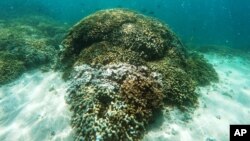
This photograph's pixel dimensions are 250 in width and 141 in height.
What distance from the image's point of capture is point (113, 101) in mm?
7125

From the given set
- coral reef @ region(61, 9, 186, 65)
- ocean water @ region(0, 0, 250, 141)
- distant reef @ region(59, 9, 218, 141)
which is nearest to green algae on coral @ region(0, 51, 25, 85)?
ocean water @ region(0, 0, 250, 141)

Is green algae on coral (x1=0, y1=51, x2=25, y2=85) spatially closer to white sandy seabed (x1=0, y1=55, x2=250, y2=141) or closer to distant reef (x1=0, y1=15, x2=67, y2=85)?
distant reef (x1=0, y1=15, x2=67, y2=85)

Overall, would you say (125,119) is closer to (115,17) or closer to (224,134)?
(224,134)

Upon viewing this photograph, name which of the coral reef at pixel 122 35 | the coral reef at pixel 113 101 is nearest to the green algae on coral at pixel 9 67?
the coral reef at pixel 122 35

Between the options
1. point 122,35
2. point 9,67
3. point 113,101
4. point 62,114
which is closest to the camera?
point 113,101

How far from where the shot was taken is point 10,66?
11.0m

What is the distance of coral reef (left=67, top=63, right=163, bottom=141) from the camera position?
21.2 ft

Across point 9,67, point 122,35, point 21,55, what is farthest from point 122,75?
point 21,55

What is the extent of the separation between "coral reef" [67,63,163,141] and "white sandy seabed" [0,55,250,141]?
0.51 meters

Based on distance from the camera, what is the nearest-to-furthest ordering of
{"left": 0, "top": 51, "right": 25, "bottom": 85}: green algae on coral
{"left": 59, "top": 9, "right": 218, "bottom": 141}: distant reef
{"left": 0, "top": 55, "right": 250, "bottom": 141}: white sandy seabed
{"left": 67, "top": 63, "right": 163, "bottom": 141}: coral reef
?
{"left": 67, "top": 63, "right": 163, "bottom": 141}: coral reef < {"left": 59, "top": 9, "right": 218, "bottom": 141}: distant reef < {"left": 0, "top": 55, "right": 250, "bottom": 141}: white sandy seabed < {"left": 0, "top": 51, "right": 25, "bottom": 85}: green algae on coral

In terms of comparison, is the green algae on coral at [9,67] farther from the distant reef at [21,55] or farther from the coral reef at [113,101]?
the coral reef at [113,101]

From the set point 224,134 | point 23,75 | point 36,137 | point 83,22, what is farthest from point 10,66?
point 224,134

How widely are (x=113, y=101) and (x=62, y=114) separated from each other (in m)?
1.91

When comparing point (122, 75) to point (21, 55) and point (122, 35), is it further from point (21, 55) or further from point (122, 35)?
point (21, 55)
